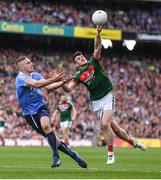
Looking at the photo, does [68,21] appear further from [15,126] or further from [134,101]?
[15,126]

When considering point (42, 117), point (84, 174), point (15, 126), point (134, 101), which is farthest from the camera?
point (134, 101)

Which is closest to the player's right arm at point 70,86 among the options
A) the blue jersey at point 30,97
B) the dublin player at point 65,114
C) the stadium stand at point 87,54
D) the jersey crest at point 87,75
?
the jersey crest at point 87,75

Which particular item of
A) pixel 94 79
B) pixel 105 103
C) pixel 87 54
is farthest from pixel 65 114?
pixel 87 54

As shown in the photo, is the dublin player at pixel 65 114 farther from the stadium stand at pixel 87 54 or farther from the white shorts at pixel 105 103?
the white shorts at pixel 105 103

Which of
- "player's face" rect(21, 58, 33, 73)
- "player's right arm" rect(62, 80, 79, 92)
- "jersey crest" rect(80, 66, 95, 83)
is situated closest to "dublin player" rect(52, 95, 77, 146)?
"jersey crest" rect(80, 66, 95, 83)

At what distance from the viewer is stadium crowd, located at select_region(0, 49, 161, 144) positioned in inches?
1578

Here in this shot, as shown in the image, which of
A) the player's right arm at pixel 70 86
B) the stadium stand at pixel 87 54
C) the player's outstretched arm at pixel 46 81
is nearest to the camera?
the player's outstretched arm at pixel 46 81

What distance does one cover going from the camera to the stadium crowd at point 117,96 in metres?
40.1

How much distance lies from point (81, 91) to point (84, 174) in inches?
1254

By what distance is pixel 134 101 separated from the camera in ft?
153

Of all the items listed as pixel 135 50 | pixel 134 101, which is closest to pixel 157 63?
pixel 135 50

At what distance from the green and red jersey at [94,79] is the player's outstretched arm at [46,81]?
216 centimetres

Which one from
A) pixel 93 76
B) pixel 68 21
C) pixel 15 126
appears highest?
pixel 68 21

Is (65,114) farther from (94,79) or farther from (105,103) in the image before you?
(94,79)
